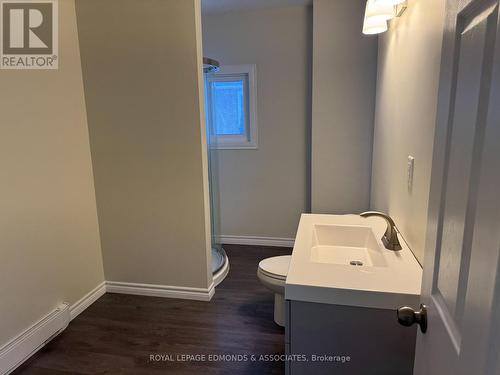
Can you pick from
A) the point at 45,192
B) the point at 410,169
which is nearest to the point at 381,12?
the point at 410,169

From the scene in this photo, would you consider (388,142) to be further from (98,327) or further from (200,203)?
(98,327)

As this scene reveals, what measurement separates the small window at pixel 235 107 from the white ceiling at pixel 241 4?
53 centimetres

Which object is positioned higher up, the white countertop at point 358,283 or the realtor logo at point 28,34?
the realtor logo at point 28,34

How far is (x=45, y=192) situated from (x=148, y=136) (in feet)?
2.55

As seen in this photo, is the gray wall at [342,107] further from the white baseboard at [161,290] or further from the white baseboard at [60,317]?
the white baseboard at [60,317]

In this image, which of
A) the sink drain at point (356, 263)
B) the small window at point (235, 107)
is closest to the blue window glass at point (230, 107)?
the small window at point (235, 107)

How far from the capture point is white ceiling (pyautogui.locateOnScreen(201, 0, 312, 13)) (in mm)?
3055

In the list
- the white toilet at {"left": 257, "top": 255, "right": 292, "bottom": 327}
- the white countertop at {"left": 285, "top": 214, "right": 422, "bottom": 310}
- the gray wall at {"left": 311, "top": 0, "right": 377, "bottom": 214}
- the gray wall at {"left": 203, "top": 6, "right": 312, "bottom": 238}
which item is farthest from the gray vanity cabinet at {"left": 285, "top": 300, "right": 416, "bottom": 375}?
the gray wall at {"left": 203, "top": 6, "right": 312, "bottom": 238}

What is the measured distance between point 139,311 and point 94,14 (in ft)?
7.21

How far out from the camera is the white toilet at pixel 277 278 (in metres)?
2.13

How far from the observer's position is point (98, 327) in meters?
2.34

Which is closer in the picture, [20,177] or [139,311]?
[20,177]

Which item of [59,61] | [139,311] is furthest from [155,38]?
[139,311]

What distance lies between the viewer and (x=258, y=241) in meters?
3.80
